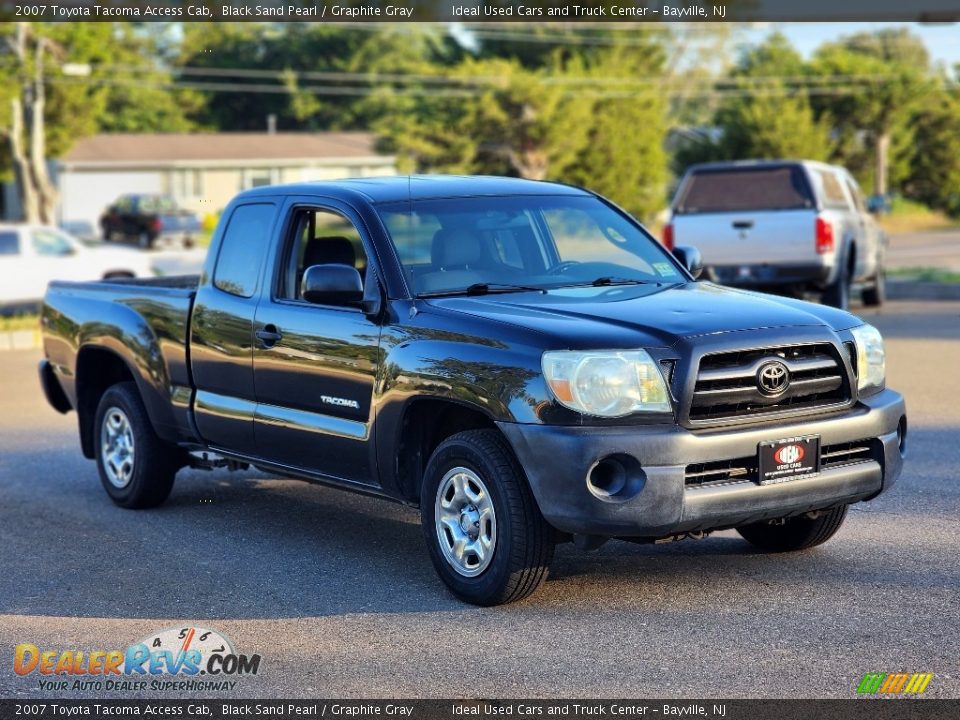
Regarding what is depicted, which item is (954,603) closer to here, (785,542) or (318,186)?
(785,542)

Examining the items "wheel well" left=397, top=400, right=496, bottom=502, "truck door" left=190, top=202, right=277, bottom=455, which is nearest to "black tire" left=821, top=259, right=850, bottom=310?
"truck door" left=190, top=202, right=277, bottom=455

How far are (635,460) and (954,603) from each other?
1.56 metres

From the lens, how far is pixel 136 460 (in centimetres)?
863

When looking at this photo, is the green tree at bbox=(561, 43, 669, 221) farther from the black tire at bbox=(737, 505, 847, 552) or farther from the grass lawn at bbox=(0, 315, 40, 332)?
the black tire at bbox=(737, 505, 847, 552)

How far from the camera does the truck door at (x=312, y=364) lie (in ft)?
22.5

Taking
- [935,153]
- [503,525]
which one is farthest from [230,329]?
[935,153]

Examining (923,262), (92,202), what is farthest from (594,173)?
(92,202)

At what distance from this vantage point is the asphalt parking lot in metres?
5.32

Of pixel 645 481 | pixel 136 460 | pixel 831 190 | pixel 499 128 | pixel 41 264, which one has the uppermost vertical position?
pixel 499 128

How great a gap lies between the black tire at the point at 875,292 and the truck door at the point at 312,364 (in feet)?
47.2

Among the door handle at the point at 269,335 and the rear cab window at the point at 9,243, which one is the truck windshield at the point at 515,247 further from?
the rear cab window at the point at 9,243

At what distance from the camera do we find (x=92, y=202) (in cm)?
6569

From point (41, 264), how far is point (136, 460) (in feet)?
50.9

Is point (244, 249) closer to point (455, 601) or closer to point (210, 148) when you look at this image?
point (455, 601)
